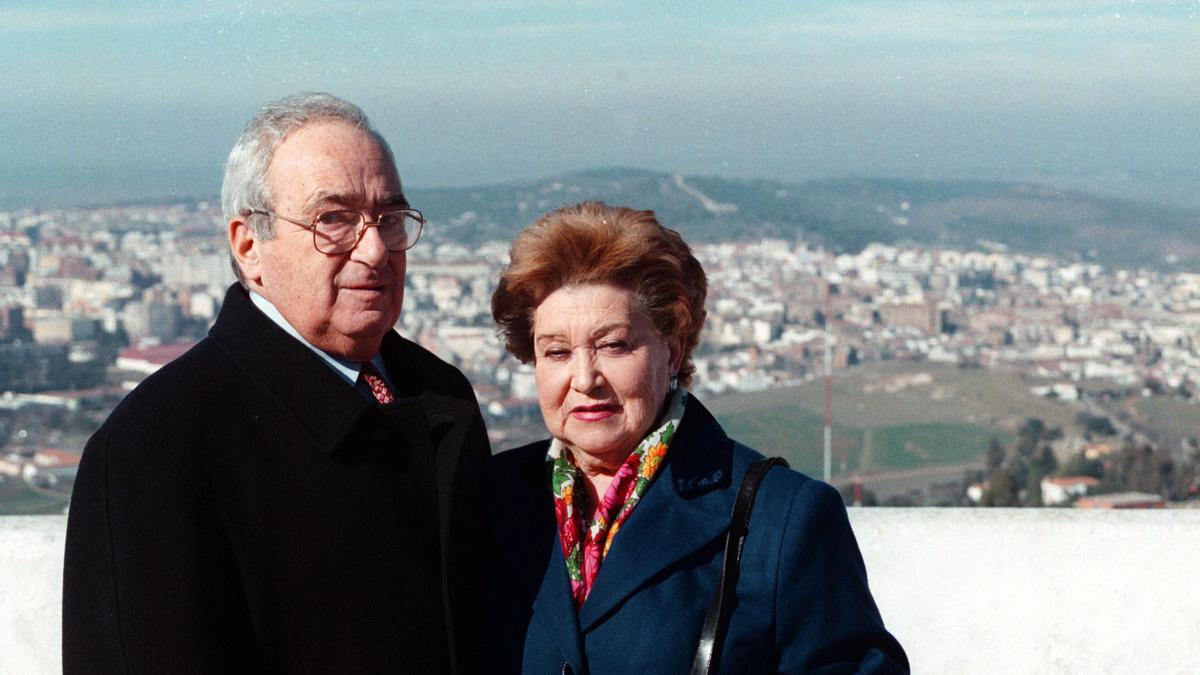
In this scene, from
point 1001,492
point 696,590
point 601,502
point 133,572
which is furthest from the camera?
point 1001,492

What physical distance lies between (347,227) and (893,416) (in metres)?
28.0

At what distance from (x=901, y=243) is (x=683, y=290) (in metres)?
33.8

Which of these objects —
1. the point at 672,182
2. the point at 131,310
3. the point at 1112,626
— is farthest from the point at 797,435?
the point at 1112,626

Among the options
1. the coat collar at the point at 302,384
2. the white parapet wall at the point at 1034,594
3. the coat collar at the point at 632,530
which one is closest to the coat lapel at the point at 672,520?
the coat collar at the point at 632,530

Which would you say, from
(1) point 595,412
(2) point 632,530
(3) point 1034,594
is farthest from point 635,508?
(3) point 1034,594

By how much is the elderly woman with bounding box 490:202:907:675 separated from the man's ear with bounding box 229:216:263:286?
367 mm

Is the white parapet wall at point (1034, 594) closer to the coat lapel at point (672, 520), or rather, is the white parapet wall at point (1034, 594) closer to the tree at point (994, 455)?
the coat lapel at point (672, 520)

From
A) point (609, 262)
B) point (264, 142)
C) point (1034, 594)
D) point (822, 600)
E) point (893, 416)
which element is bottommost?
point (893, 416)

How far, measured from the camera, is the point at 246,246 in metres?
1.99

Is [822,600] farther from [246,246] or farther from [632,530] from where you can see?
[246,246]

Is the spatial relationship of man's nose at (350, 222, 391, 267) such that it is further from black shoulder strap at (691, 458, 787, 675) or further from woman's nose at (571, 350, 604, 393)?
black shoulder strap at (691, 458, 787, 675)

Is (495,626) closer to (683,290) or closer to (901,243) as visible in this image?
(683,290)

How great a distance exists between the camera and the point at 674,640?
1.91 meters

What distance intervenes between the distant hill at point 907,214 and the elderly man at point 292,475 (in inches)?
1037
